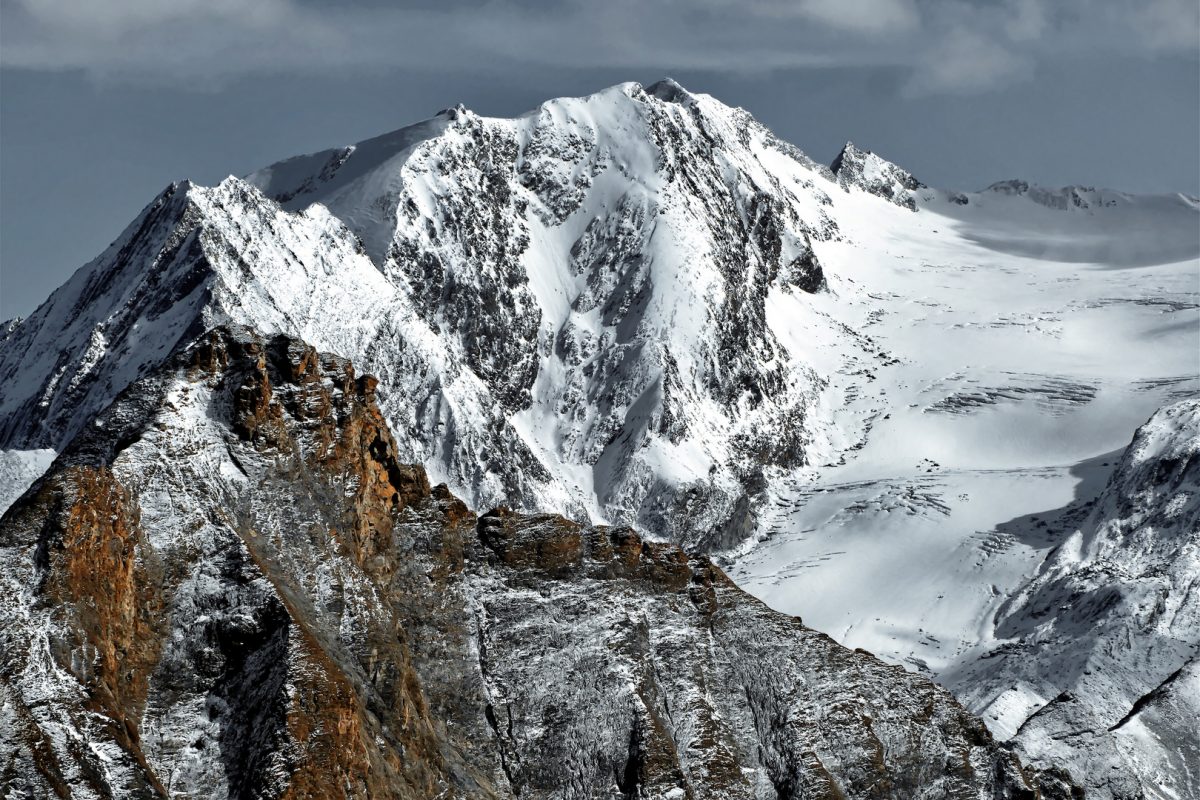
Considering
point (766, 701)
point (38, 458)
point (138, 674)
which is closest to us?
point (138, 674)

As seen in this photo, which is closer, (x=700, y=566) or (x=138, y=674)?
(x=138, y=674)

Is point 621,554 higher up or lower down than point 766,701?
higher up

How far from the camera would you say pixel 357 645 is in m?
110

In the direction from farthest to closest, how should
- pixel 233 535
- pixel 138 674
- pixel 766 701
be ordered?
pixel 766 701 < pixel 233 535 < pixel 138 674

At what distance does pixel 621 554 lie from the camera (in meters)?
129

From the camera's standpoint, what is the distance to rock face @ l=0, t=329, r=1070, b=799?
9662 centimetres

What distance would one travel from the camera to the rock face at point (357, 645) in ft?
317

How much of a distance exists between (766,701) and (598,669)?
12.7 metres

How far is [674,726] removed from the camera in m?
121

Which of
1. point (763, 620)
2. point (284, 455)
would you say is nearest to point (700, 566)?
point (763, 620)

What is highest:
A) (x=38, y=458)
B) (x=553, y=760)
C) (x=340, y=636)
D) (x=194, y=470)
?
(x=38, y=458)

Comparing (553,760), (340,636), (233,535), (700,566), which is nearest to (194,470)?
(233,535)

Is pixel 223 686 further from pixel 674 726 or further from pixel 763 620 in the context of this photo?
pixel 763 620

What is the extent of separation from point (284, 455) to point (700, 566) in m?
32.2
